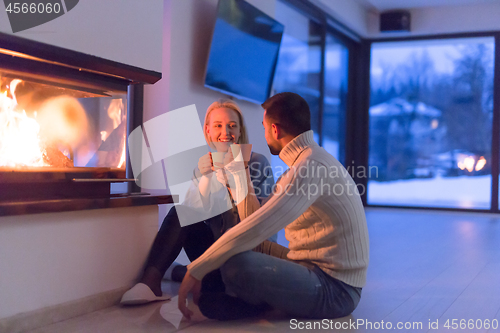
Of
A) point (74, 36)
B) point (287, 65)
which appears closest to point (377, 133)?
point (287, 65)

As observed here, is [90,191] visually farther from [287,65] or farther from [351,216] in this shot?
[287,65]

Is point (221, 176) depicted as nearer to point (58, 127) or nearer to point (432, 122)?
point (58, 127)

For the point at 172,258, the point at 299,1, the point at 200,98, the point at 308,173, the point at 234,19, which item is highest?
the point at 299,1

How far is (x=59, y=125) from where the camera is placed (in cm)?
176

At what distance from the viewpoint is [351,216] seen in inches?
59.9

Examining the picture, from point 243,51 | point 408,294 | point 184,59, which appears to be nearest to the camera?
point 408,294

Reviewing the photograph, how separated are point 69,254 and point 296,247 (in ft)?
2.65

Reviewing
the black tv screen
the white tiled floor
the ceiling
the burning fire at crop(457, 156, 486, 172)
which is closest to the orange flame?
the burning fire at crop(457, 156, 486, 172)

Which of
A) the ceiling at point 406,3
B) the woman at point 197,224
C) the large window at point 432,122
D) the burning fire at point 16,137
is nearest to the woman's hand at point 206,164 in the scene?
the woman at point 197,224

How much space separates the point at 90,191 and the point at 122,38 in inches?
23.8

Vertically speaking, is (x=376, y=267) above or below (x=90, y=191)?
below

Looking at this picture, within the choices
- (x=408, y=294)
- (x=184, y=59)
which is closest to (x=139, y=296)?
(x=408, y=294)

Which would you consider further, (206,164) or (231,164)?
(206,164)

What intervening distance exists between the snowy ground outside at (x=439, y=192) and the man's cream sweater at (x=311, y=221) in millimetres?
4780
